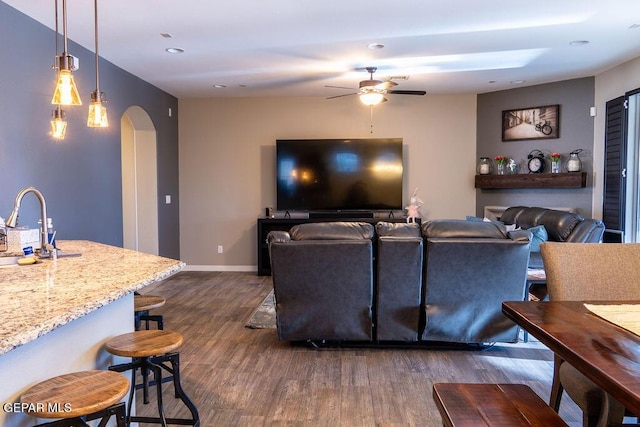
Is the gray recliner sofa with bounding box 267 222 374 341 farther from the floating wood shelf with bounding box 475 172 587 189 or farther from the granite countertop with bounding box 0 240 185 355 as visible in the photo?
the floating wood shelf with bounding box 475 172 587 189

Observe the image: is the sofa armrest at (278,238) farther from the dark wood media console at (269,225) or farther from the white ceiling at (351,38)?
the dark wood media console at (269,225)

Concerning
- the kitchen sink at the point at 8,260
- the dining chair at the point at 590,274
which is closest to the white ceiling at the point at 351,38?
the kitchen sink at the point at 8,260

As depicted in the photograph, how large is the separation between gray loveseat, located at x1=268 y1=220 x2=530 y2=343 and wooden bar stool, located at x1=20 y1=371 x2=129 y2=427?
1802 millimetres

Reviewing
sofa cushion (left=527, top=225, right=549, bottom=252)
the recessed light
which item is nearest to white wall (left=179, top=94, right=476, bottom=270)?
sofa cushion (left=527, top=225, right=549, bottom=252)

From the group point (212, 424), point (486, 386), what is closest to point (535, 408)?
point (486, 386)

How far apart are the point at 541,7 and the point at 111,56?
4.00m

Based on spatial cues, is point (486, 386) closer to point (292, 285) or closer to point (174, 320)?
point (292, 285)

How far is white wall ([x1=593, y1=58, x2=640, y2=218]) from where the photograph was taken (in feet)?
16.7

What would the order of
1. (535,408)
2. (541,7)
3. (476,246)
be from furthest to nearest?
1. (541,7)
2. (476,246)
3. (535,408)

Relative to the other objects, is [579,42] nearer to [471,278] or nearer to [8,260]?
[471,278]

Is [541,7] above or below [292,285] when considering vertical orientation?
above

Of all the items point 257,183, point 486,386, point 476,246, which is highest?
point 257,183

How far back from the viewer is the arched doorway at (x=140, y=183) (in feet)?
20.0

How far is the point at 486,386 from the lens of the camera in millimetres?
1768
